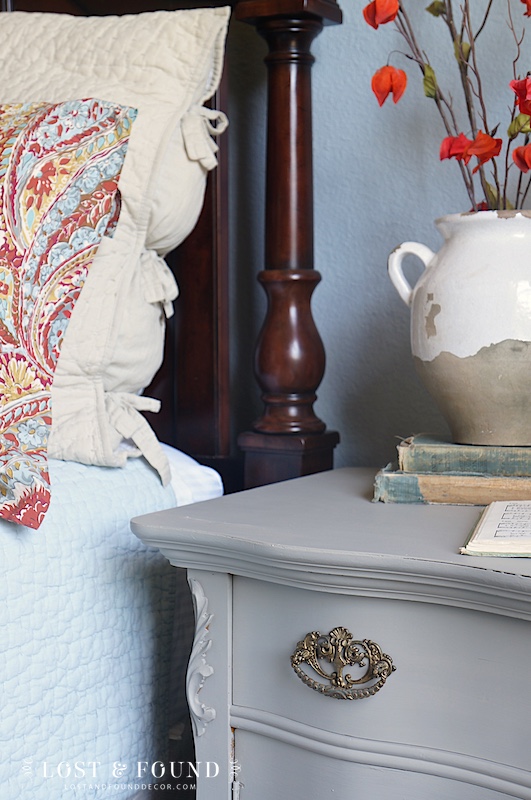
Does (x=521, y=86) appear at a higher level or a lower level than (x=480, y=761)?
higher

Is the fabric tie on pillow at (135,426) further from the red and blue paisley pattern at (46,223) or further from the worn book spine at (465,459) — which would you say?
the worn book spine at (465,459)

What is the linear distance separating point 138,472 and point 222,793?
38cm

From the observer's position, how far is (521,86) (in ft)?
3.18

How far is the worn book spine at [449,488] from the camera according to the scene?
3.09 feet

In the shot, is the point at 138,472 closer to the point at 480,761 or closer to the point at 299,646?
the point at 299,646

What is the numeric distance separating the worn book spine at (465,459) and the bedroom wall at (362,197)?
34cm

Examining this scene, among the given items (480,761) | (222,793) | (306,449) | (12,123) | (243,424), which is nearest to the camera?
(480,761)

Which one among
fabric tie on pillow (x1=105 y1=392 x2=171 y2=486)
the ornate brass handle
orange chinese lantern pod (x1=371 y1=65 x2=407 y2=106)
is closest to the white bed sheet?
fabric tie on pillow (x1=105 y1=392 x2=171 y2=486)

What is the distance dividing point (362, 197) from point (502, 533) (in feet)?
2.37

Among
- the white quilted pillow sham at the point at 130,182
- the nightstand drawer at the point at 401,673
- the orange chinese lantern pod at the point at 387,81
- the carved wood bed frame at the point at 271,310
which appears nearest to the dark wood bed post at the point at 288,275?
the carved wood bed frame at the point at 271,310

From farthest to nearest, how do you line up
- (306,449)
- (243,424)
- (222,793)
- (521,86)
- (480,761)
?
(243,424) → (306,449) → (521,86) → (222,793) → (480,761)

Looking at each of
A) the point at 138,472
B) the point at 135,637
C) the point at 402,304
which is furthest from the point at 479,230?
the point at 135,637

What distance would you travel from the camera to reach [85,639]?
977mm

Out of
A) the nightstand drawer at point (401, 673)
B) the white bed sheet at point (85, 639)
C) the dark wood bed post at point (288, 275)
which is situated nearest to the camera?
the nightstand drawer at point (401, 673)
